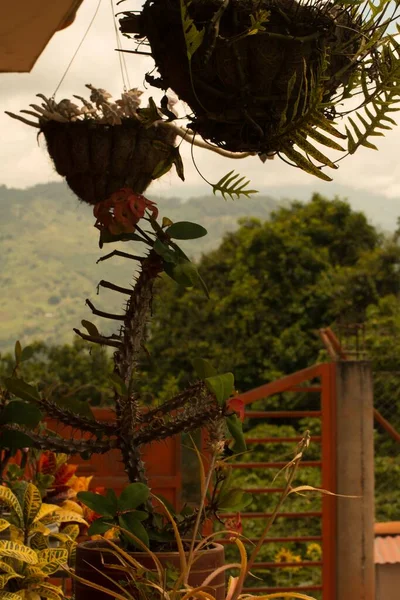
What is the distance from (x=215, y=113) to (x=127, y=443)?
16.7 inches

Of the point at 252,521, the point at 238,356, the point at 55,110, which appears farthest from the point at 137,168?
the point at 238,356

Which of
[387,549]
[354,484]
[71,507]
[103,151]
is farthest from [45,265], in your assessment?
[71,507]

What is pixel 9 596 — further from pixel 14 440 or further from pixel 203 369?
pixel 203 369

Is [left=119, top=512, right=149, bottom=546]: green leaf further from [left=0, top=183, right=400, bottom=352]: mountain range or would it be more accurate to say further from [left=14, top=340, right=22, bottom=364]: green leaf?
[left=0, top=183, right=400, bottom=352]: mountain range

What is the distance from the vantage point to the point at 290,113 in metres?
1.04

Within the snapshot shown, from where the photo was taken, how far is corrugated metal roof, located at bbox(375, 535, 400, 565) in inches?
181

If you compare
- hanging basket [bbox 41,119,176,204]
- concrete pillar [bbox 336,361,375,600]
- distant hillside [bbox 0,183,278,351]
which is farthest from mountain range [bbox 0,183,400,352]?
hanging basket [bbox 41,119,176,204]

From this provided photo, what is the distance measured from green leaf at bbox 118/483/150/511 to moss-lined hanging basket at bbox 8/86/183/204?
1184 mm

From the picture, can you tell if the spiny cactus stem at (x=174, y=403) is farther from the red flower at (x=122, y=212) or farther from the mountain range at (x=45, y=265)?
the mountain range at (x=45, y=265)

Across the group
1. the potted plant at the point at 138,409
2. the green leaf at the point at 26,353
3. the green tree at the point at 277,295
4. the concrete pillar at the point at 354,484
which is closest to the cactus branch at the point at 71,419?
the potted plant at the point at 138,409

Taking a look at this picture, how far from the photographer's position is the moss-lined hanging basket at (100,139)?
6.52 feet

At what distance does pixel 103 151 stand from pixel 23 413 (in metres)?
1.11

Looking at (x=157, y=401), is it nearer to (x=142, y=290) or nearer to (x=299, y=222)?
(x=142, y=290)

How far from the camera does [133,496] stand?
0.89 m
